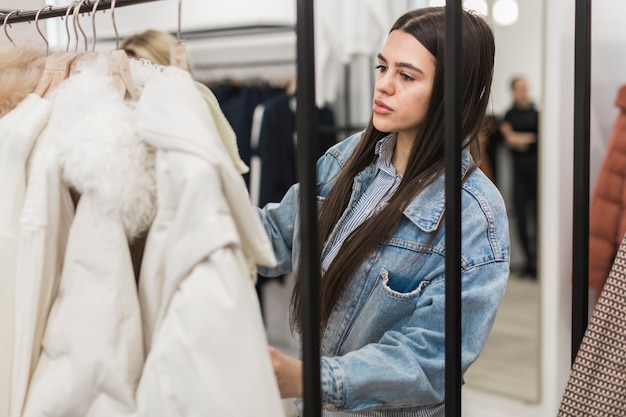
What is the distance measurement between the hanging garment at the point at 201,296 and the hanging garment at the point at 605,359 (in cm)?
38

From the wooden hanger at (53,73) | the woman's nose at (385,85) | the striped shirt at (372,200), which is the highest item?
the wooden hanger at (53,73)

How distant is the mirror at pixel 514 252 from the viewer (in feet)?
8.86

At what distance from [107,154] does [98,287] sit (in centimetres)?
14

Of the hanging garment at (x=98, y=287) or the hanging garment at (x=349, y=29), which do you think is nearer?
the hanging garment at (x=98, y=287)

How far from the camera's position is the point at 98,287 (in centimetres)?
77

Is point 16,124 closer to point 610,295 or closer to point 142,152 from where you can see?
point 142,152

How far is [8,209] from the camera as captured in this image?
0.83m

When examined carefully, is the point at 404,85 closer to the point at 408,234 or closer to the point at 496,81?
the point at 408,234

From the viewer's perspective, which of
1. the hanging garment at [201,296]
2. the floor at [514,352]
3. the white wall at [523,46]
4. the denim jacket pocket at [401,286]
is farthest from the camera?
the floor at [514,352]

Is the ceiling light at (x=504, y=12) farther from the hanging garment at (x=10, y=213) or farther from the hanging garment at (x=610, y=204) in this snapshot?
the hanging garment at (x=10, y=213)

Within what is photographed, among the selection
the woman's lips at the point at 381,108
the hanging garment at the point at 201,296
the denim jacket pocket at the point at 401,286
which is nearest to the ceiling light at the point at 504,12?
the woman's lips at the point at 381,108

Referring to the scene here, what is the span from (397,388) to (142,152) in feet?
1.54

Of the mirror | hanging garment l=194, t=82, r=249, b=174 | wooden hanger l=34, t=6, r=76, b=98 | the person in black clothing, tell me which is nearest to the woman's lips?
hanging garment l=194, t=82, r=249, b=174

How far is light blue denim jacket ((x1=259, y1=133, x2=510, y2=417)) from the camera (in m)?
0.96
